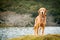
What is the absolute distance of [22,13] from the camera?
8.29 metres

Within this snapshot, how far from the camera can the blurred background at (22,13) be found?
8.25 meters

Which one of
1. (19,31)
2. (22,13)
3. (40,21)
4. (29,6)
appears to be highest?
(29,6)

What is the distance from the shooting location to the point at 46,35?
8.16 meters

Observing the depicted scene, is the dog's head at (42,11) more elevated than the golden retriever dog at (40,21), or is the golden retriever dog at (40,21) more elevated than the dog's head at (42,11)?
the dog's head at (42,11)

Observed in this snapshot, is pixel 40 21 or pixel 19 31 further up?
pixel 40 21

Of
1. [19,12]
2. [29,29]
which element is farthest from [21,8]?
[29,29]

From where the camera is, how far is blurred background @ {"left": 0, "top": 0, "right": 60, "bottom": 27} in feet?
27.1

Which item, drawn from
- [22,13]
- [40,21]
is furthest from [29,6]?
[40,21]

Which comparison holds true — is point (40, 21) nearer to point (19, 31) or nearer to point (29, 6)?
point (29, 6)

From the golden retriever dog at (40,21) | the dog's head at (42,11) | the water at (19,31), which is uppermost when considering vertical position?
the dog's head at (42,11)

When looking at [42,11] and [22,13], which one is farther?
[22,13]

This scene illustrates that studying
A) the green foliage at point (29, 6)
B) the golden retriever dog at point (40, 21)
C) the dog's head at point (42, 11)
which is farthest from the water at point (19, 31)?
the dog's head at point (42, 11)

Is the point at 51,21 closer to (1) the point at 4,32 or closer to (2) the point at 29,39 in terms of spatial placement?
(2) the point at 29,39

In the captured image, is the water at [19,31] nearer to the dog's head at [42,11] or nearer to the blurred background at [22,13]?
the blurred background at [22,13]
